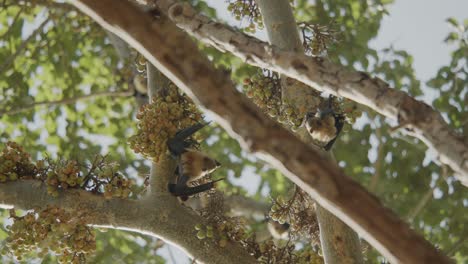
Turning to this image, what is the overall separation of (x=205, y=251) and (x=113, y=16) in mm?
1751

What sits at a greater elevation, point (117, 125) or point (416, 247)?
point (117, 125)

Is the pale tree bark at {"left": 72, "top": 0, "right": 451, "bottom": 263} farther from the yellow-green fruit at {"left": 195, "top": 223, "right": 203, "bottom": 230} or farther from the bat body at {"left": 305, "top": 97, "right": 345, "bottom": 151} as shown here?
the yellow-green fruit at {"left": 195, "top": 223, "right": 203, "bottom": 230}

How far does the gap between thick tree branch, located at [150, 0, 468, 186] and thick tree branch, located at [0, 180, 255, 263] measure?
1266 millimetres

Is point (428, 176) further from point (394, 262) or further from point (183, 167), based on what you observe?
point (394, 262)

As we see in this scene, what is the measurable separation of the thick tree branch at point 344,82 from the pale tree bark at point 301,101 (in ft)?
3.04

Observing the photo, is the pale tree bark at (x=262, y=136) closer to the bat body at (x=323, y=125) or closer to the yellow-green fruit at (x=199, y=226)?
the bat body at (x=323, y=125)

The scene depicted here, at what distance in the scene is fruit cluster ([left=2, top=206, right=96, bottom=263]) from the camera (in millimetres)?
3170

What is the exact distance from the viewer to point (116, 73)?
23.4 feet

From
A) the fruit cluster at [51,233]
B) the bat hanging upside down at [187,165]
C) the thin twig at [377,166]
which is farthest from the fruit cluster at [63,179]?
the thin twig at [377,166]

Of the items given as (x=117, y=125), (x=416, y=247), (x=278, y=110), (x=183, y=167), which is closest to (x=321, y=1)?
Result: (x=117, y=125)

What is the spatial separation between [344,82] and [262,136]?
1.38 feet

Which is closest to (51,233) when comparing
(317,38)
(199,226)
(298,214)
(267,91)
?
(199,226)

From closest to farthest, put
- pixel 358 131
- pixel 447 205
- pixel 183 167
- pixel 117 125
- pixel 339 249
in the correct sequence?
pixel 339 249 → pixel 183 167 → pixel 447 205 → pixel 358 131 → pixel 117 125

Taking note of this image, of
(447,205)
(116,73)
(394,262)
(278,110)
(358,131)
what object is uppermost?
(116,73)
